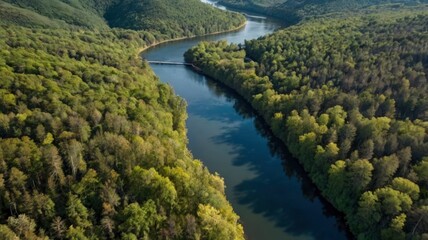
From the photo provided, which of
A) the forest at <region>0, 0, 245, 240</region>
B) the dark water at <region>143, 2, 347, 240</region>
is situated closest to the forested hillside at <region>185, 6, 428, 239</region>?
the dark water at <region>143, 2, 347, 240</region>

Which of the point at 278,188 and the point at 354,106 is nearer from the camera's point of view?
the point at 278,188

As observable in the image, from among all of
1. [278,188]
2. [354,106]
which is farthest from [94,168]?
[354,106]

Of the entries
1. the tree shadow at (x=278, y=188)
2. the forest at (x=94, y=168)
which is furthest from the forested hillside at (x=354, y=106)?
the forest at (x=94, y=168)

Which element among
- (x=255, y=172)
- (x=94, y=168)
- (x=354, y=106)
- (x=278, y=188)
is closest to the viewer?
(x=94, y=168)

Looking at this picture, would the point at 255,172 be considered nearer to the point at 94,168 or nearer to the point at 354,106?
the point at 354,106

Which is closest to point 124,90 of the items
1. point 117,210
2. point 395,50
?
point 117,210

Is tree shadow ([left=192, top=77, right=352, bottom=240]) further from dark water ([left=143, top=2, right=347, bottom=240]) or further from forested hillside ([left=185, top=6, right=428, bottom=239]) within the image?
forested hillside ([left=185, top=6, right=428, bottom=239])
